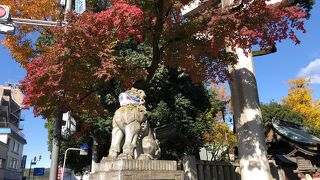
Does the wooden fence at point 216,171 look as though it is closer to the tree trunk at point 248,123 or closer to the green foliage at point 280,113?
the tree trunk at point 248,123

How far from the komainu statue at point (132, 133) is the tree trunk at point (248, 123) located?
5420 millimetres

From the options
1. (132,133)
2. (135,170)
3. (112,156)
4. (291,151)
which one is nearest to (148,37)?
(132,133)

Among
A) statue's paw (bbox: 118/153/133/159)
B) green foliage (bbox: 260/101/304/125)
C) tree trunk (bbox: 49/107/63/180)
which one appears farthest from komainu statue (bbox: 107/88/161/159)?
green foliage (bbox: 260/101/304/125)

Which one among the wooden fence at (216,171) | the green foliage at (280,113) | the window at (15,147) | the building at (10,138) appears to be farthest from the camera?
the window at (15,147)

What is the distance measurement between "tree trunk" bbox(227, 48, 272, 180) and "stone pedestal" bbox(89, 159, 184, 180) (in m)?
5.06

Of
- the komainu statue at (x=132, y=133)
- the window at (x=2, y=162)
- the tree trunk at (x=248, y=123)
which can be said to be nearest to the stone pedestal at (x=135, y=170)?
the komainu statue at (x=132, y=133)

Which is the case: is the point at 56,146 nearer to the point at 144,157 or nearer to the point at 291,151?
the point at 144,157

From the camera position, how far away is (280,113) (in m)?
42.8

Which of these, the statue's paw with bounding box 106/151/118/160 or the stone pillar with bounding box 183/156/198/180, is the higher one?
the statue's paw with bounding box 106/151/118/160

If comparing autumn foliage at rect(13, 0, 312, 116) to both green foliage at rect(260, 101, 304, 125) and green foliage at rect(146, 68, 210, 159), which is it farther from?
green foliage at rect(260, 101, 304, 125)

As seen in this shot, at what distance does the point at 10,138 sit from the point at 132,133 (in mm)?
50093

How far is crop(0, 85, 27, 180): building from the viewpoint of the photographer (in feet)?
157

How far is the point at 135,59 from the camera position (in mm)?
17703

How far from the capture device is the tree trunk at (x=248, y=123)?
12.0 metres
